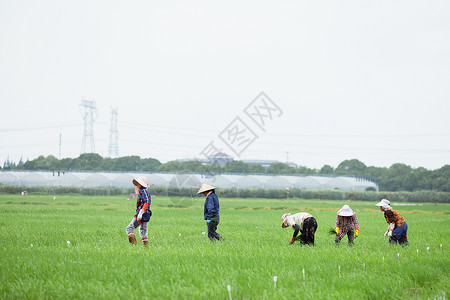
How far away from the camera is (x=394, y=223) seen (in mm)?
9484

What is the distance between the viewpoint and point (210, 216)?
10078 mm

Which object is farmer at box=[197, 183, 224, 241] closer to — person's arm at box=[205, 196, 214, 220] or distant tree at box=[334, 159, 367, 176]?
person's arm at box=[205, 196, 214, 220]

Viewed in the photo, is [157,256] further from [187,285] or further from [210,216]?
[210,216]

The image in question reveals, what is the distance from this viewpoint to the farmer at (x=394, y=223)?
30.7 ft

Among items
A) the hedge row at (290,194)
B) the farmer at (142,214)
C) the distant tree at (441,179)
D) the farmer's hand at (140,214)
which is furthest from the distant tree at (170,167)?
the farmer's hand at (140,214)

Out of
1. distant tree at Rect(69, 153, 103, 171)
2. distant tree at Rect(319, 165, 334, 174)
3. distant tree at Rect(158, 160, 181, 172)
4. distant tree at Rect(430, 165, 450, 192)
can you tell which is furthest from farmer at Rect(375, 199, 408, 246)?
distant tree at Rect(319, 165, 334, 174)

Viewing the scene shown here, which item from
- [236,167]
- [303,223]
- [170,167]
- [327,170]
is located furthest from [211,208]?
[327,170]

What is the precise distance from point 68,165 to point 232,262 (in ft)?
207

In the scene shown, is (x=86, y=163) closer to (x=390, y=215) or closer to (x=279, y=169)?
(x=279, y=169)

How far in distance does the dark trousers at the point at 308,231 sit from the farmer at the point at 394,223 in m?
1.49

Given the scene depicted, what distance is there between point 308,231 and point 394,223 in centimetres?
185

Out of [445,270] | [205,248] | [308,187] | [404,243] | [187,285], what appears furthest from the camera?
[308,187]

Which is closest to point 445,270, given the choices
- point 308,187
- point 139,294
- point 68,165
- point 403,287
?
point 403,287

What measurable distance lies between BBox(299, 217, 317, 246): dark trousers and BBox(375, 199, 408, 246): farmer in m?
1.49
